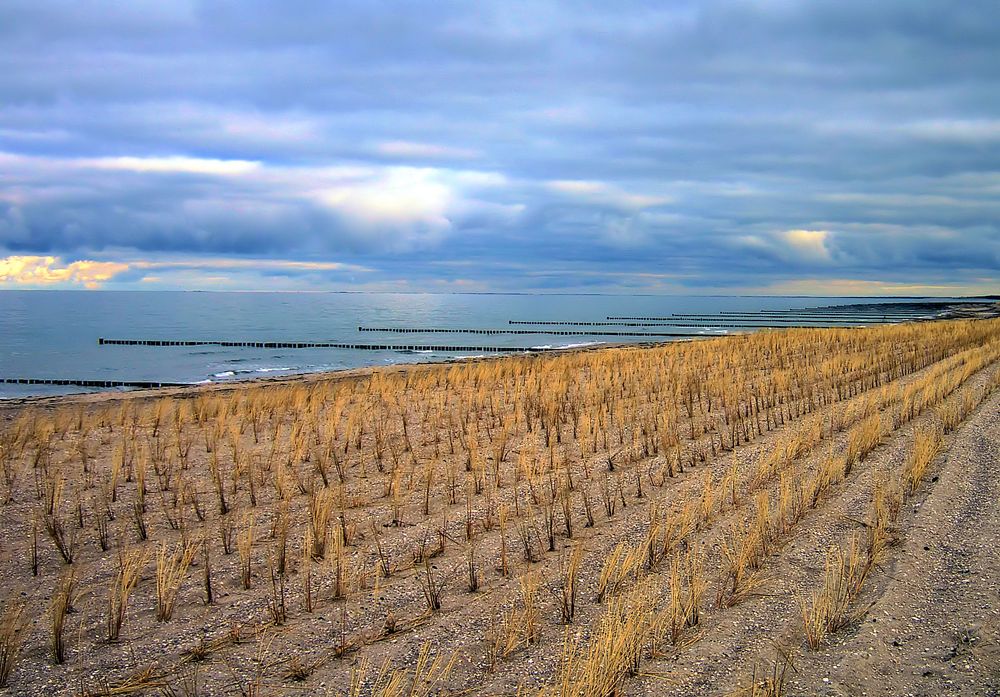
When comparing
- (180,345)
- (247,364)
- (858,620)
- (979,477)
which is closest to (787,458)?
(979,477)

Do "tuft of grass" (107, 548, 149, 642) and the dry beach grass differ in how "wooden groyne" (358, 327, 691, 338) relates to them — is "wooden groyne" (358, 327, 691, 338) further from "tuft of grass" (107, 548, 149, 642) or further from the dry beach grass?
"tuft of grass" (107, 548, 149, 642)

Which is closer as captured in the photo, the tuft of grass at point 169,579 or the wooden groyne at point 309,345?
the tuft of grass at point 169,579

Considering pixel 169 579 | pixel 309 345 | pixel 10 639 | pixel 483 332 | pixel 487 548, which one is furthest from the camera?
pixel 483 332

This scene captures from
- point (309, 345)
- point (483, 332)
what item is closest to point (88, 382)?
point (309, 345)

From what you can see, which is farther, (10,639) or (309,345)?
(309,345)

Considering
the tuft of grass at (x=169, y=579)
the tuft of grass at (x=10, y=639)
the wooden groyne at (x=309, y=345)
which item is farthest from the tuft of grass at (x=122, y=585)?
the wooden groyne at (x=309, y=345)

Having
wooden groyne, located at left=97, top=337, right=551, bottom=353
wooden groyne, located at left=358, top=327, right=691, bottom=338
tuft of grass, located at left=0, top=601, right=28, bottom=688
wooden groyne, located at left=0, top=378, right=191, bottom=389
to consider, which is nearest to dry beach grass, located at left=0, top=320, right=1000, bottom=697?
tuft of grass, located at left=0, top=601, right=28, bottom=688

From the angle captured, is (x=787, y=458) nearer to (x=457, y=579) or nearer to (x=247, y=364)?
(x=457, y=579)

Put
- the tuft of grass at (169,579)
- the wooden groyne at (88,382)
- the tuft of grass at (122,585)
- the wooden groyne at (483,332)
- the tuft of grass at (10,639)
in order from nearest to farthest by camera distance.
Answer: the tuft of grass at (10,639) → the tuft of grass at (122,585) → the tuft of grass at (169,579) → the wooden groyne at (88,382) → the wooden groyne at (483,332)

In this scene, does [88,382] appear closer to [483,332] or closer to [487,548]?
[487,548]

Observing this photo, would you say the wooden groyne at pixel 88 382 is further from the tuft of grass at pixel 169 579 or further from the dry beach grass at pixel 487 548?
the tuft of grass at pixel 169 579

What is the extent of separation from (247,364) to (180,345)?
17225mm

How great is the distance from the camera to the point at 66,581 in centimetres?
629

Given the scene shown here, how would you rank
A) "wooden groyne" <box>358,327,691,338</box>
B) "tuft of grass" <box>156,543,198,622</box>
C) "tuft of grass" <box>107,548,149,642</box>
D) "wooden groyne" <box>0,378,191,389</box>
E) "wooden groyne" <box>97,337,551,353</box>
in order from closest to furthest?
"tuft of grass" <box>107,548,149,642</box> → "tuft of grass" <box>156,543,198,622</box> → "wooden groyne" <box>0,378,191,389</box> → "wooden groyne" <box>97,337,551,353</box> → "wooden groyne" <box>358,327,691,338</box>
